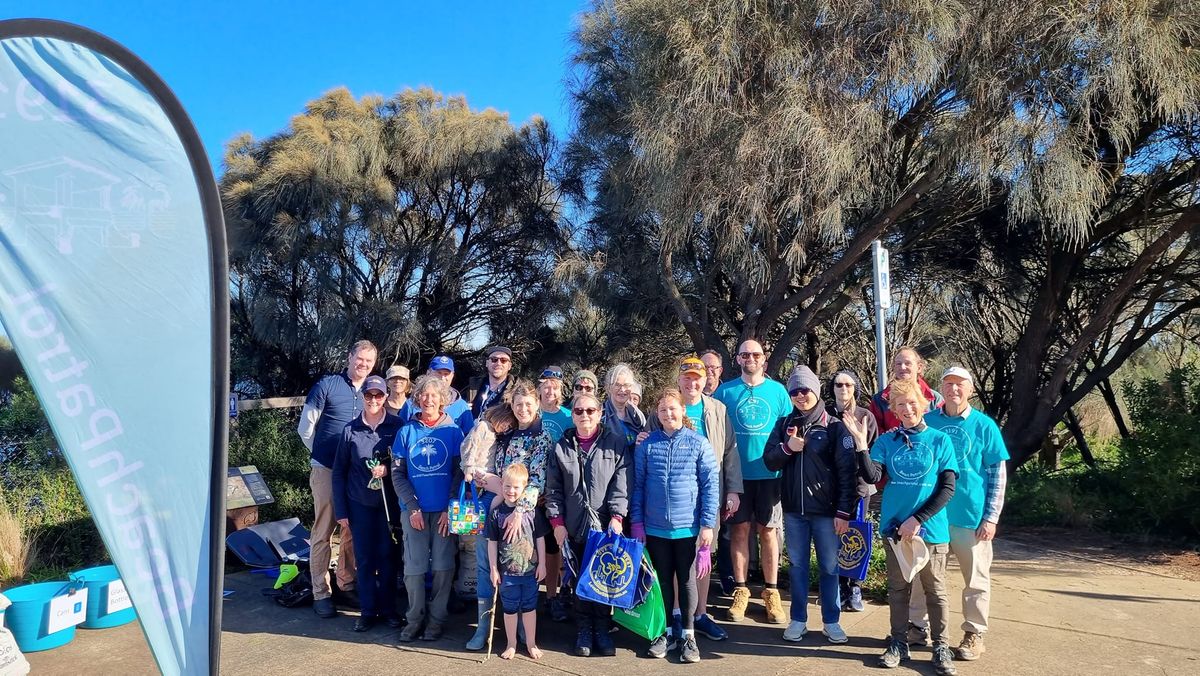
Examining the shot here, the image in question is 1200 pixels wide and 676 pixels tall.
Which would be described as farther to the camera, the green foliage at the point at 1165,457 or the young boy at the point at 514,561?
the green foliage at the point at 1165,457

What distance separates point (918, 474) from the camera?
4.30m

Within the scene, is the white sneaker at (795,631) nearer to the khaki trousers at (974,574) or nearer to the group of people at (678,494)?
the group of people at (678,494)

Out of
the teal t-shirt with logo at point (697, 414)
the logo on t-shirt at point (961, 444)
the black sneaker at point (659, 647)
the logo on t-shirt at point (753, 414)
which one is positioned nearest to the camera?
the logo on t-shirt at point (961, 444)

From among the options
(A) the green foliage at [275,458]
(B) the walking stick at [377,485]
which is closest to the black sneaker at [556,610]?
(B) the walking stick at [377,485]

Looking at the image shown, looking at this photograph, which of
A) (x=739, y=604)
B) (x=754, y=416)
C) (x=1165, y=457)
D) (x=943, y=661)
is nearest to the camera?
(x=943, y=661)

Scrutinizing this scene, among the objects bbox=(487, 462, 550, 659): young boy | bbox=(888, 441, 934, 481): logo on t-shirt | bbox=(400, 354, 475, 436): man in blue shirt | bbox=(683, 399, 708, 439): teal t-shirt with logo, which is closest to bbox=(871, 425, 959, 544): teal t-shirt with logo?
bbox=(888, 441, 934, 481): logo on t-shirt

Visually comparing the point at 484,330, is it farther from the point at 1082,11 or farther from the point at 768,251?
the point at 1082,11

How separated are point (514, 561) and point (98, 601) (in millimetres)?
2852

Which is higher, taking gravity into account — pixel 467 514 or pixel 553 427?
pixel 553 427

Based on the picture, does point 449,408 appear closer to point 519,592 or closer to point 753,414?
point 519,592

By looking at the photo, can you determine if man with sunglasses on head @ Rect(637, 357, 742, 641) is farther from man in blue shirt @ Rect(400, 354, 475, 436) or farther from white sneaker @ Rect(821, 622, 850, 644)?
man in blue shirt @ Rect(400, 354, 475, 436)

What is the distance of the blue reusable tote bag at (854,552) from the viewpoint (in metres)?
4.74

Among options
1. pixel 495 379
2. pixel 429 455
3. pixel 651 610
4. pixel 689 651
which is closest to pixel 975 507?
pixel 689 651

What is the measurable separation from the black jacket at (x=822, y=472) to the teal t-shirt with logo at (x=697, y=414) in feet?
1.61
